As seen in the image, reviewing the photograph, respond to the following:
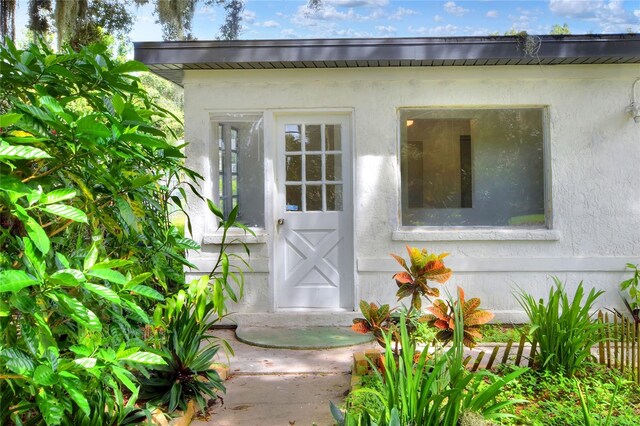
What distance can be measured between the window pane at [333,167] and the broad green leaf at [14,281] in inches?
207

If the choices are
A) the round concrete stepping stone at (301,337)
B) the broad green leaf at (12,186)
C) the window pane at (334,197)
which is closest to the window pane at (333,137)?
the window pane at (334,197)

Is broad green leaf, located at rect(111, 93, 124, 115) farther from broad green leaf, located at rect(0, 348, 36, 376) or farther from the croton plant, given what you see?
the croton plant

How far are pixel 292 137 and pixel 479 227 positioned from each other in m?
2.40

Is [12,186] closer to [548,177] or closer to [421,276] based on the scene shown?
[421,276]

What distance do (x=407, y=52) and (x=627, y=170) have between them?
2839 mm

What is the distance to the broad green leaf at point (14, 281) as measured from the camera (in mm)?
1537

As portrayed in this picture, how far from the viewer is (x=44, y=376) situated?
170 cm

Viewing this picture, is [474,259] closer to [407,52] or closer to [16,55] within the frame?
[407,52]

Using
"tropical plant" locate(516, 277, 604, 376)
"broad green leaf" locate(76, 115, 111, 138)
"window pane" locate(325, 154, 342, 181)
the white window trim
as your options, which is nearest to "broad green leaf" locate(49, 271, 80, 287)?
"broad green leaf" locate(76, 115, 111, 138)

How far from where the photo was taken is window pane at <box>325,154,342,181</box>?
6.75 metres

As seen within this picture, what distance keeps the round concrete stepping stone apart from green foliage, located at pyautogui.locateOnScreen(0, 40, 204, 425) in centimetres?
279

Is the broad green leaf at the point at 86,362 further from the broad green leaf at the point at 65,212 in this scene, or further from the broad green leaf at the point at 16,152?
the broad green leaf at the point at 16,152

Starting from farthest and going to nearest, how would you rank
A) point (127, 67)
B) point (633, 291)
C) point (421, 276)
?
point (633, 291) < point (421, 276) < point (127, 67)

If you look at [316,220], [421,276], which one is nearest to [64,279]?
[421,276]
